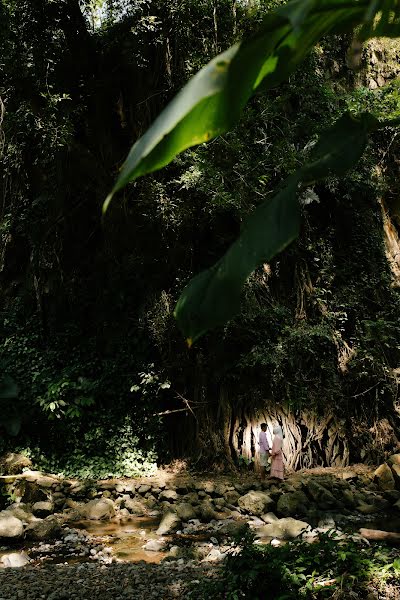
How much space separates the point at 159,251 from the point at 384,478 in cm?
480

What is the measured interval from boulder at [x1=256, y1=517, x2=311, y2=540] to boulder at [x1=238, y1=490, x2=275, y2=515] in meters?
1.00

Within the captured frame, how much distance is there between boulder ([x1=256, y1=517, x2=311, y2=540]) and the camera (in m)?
5.45

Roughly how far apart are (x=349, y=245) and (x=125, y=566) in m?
6.48

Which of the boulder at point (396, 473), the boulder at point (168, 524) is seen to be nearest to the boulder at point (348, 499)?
the boulder at point (396, 473)

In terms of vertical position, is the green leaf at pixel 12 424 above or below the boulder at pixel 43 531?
above

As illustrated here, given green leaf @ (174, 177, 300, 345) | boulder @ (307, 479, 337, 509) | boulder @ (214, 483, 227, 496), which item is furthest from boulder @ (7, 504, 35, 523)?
green leaf @ (174, 177, 300, 345)

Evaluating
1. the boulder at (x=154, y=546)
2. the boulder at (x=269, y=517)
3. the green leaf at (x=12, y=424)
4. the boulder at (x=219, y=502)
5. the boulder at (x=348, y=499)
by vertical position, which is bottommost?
the boulder at (x=348, y=499)

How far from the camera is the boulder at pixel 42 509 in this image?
22.6 ft

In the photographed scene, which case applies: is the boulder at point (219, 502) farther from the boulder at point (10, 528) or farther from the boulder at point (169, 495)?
the boulder at point (10, 528)

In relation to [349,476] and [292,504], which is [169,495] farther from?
[349,476]

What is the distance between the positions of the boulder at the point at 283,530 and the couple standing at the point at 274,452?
7.02 feet

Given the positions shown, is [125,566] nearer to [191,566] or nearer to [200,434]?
[191,566]

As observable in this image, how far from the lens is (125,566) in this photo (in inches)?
190

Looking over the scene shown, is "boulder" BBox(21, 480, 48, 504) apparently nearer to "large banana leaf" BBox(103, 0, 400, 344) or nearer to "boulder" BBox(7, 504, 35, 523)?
"boulder" BBox(7, 504, 35, 523)
